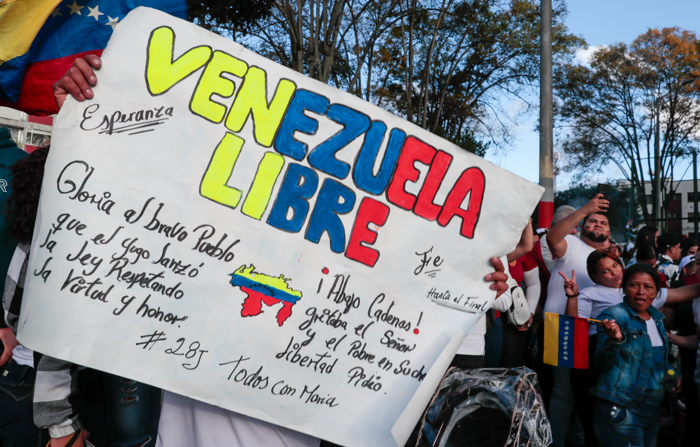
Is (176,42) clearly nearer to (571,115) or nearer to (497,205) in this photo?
(497,205)

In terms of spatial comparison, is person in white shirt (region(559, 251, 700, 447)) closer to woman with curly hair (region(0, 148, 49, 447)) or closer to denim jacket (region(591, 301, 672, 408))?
denim jacket (region(591, 301, 672, 408))

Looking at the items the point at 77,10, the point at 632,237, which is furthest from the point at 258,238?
the point at 632,237

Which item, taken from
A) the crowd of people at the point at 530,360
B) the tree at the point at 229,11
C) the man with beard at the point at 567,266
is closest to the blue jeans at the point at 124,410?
the crowd of people at the point at 530,360

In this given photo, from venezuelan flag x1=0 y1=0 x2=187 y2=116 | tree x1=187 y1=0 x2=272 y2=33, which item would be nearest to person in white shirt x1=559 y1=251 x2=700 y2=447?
venezuelan flag x1=0 y1=0 x2=187 y2=116

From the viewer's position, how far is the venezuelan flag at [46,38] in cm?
285

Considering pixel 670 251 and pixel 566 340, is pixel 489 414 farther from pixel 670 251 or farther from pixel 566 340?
pixel 670 251

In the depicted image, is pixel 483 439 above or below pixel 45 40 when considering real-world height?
below

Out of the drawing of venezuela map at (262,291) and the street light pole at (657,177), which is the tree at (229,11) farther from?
the street light pole at (657,177)

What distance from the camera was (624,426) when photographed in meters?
3.22

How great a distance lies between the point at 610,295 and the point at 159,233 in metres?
3.22

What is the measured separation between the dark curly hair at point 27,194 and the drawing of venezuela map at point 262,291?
2.60 ft

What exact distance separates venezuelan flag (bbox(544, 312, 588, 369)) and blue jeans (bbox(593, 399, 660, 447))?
496 millimetres

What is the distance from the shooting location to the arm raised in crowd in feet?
12.1

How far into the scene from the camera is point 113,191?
69.8 inches
